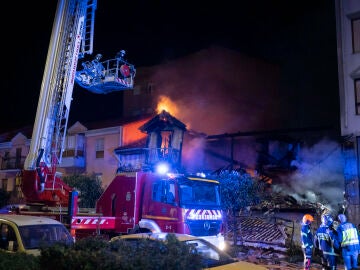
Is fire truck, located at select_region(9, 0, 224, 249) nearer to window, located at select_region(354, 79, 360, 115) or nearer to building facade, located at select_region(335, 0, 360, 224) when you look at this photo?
building facade, located at select_region(335, 0, 360, 224)

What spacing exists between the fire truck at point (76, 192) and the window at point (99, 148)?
1405 centimetres

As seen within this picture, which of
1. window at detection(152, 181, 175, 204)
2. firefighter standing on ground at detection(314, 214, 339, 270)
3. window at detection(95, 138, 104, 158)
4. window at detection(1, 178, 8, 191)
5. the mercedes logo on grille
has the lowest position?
firefighter standing on ground at detection(314, 214, 339, 270)

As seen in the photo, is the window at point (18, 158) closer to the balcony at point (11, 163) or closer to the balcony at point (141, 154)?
the balcony at point (11, 163)

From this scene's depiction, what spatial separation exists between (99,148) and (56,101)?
15413mm

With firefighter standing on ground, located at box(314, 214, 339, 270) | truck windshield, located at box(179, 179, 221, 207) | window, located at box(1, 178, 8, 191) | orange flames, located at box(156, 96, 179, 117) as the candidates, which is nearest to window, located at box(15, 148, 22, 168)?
window, located at box(1, 178, 8, 191)

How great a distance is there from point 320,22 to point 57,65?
811 inches

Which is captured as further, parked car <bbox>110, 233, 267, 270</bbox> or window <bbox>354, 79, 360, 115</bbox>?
window <bbox>354, 79, 360, 115</bbox>

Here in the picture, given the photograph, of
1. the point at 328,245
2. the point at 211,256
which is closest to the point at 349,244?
the point at 328,245

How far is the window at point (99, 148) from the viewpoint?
2661 centimetres

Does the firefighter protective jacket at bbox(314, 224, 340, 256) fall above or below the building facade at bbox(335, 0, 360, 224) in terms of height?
below

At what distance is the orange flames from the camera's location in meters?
28.7

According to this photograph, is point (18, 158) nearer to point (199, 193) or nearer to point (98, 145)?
point (98, 145)

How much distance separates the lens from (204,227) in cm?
1041

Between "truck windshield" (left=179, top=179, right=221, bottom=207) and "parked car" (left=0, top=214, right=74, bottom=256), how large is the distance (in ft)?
10.8
